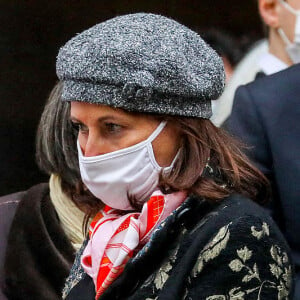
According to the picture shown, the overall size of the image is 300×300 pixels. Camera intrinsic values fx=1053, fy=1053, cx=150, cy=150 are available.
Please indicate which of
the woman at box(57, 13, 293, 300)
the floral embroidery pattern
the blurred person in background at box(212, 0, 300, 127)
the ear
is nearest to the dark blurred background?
the blurred person in background at box(212, 0, 300, 127)

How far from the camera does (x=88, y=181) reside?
294 cm

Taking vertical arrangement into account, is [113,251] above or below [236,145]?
below

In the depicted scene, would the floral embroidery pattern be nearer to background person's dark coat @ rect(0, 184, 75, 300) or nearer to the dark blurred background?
background person's dark coat @ rect(0, 184, 75, 300)

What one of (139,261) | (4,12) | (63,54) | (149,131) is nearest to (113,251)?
(139,261)

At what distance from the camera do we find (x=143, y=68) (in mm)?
2758

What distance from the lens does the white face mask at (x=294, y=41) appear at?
3824mm

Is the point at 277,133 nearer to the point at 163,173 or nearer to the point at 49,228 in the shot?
the point at 163,173

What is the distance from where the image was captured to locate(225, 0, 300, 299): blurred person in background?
10.9 ft

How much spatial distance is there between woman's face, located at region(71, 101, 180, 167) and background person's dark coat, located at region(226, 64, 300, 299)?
20.8 inches

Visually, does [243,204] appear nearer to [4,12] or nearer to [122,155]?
[122,155]

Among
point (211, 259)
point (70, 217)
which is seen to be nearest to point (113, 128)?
point (211, 259)

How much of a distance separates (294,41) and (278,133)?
59 cm

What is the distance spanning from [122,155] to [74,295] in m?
0.47

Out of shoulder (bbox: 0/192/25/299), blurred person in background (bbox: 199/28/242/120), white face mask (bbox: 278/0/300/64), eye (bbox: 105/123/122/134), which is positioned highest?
eye (bbox: 105/123/122/134)
